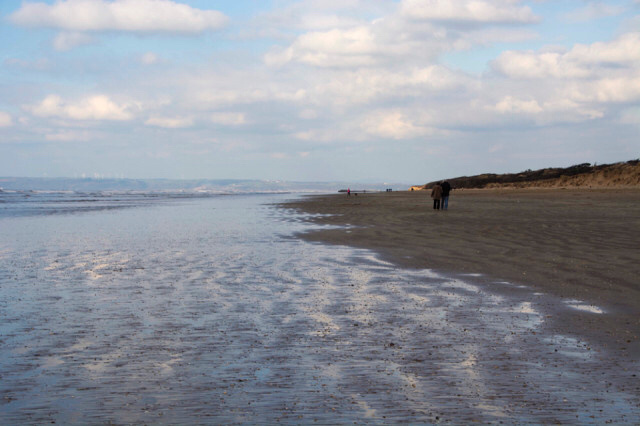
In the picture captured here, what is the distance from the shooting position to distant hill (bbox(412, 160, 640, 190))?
56375mm

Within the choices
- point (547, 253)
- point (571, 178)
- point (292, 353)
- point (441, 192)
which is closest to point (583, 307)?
point (292, 353)

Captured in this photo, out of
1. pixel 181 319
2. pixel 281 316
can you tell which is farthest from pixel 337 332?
pixel 181 319

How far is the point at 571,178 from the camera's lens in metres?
63.4

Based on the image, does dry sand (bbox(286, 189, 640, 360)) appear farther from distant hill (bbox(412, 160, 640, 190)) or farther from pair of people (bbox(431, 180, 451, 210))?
distant hill (bbox(412, 160, 640, 190))

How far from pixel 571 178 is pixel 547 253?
55251 mm

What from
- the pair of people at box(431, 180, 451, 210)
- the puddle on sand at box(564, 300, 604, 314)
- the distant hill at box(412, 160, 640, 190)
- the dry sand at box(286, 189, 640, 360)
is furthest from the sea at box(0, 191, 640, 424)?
the distant hill at box(412, 160, 640, 190)

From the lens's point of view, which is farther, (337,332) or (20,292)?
(20,292)

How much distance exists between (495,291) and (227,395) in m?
5.52

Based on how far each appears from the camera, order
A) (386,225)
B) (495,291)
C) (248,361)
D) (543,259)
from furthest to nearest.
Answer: (386,225) < (543,259) < (495,291) < (248,361)

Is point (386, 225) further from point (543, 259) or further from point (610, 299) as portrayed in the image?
point (610, 299)

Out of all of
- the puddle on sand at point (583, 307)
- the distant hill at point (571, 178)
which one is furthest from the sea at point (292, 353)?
the distant hill at point (571, 178)

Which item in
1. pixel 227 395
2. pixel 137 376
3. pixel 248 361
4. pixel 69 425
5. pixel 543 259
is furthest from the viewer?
pixel 543 259

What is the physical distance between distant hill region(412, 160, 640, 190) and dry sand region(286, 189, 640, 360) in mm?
35829

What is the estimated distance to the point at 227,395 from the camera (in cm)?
451
